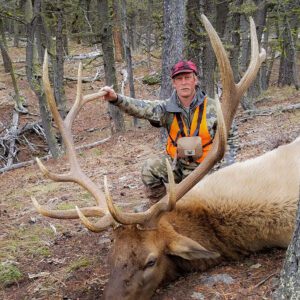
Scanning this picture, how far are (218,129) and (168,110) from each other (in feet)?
4.55

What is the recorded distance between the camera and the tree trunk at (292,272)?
111 inches

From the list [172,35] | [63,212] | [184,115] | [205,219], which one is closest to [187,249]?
[205,219]

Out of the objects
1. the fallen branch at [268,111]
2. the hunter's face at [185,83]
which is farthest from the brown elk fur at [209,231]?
the fallen branch at [268,111]

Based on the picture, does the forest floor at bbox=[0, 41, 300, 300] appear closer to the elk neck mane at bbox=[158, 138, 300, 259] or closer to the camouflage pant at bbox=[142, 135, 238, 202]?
the elk neck mane at bbox=[158, 138, 300, 259]

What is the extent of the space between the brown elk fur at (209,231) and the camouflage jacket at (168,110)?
0.93 m

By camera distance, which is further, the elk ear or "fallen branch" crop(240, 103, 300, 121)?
"fallen branch" crop(240, 103, 300, 121)

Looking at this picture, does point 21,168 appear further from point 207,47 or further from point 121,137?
point 207,47

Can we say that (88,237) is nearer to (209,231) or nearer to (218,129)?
Result: (209,231)

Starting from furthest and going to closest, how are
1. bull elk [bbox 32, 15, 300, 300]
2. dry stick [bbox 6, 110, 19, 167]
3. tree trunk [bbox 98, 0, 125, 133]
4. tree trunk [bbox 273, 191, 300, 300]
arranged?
1. dry stick [bbox 6, 110, 19, 167]
2. tree trunk [bbox 98, 0, 125, 133]
3. bull elk [bbox 32, 15, 300, 300]
4. tree trunk [bbox 273, 191, 300, 300]

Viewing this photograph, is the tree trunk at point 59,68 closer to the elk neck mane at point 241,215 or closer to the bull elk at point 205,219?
the bull elk at point 205,219

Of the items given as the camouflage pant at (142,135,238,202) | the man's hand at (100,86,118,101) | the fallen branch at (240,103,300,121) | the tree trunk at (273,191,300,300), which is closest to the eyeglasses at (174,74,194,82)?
the man's hand at (100,86,118,101)

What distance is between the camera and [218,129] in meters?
3.80

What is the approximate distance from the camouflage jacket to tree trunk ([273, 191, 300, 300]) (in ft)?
7.55

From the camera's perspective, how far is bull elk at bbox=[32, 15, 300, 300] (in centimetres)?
364
